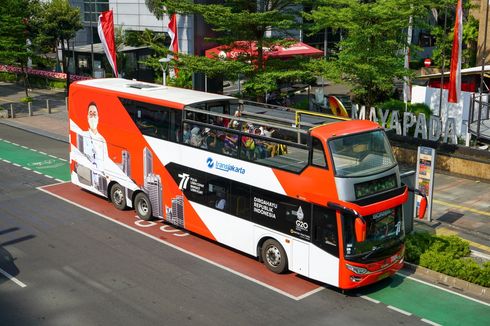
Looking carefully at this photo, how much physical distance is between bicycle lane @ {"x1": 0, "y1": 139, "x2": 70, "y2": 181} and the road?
6461 millimetres

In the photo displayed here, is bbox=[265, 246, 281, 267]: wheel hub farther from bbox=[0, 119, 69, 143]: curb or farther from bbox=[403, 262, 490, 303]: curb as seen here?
bbox=[0, 119, 69, 143]: curb

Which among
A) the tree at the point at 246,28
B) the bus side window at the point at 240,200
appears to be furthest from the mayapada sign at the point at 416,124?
the bus side window at the point at 240,200

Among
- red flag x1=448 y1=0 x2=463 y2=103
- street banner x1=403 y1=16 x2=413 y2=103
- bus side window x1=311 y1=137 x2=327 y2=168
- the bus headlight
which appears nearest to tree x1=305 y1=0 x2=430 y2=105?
street banner x1=403 y1=16 x2=413 y2=103

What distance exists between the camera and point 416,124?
1075 inches

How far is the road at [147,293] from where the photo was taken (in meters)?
13.9

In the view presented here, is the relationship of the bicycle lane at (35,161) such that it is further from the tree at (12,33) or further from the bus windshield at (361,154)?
the bus windshield at (361,154)

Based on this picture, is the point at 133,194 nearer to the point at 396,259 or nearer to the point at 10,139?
the point at 396,259

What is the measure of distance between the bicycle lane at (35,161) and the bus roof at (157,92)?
5.43 metres

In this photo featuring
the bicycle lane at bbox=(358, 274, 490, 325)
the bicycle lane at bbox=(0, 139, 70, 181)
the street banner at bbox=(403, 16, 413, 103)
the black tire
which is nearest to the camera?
the bicycle lane at bbox=(358, 274, 490, 325)

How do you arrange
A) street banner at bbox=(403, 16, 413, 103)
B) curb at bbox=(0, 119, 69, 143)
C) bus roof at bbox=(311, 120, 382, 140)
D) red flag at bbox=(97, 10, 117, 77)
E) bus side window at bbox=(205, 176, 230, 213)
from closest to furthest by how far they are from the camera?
bus roof at bbox=(311, 120, 382, 140)
bus side window at bbox=(205, 176, 230, 213)
street banner at bbox=(403, 16, 413, 103)
red flag at bbox=(97, 10, 117, 77)
curb at bbox=(0, 119, 69, 143)

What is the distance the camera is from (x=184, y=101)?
60.9ft

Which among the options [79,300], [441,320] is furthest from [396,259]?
[79,300]

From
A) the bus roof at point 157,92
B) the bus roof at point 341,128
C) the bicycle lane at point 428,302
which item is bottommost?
the bicycle lane at point 428,302

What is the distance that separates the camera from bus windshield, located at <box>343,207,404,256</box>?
568 inches
